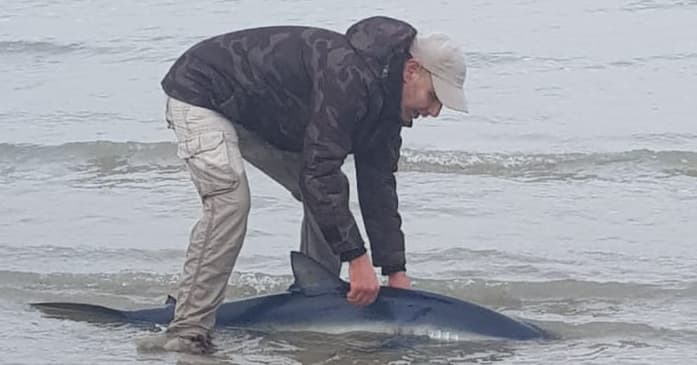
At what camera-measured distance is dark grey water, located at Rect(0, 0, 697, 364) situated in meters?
7.07

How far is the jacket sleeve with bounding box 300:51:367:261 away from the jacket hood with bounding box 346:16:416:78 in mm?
84

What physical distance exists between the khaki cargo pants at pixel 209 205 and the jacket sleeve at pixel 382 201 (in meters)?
0.51

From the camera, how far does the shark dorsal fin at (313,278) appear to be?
6.53 m

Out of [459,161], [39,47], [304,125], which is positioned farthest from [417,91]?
[39,47]

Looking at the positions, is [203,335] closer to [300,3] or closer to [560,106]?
[560,106]

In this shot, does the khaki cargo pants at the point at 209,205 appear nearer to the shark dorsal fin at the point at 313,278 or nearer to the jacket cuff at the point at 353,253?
the shark dorsal fin at the point at 313,278

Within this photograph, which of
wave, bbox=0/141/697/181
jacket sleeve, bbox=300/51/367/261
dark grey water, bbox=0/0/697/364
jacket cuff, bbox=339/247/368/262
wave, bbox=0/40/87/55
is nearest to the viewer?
jacket sleeve, bbox=300/51/367/261

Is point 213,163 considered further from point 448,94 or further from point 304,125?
point 448,94

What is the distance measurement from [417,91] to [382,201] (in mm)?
805

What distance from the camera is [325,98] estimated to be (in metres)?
5.94

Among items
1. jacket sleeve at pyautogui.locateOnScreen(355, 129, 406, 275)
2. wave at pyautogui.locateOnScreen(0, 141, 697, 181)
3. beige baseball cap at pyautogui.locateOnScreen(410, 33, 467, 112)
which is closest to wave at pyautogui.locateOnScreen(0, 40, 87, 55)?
wave at pyautogui.locateOnScreen(0, 141, 697, 181)

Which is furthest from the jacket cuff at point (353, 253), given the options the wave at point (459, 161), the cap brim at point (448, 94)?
the wave at point (459, 161)

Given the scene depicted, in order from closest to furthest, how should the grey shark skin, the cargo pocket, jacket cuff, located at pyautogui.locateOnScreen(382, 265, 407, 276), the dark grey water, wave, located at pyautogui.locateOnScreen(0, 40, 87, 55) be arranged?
the cargo pocket < the grey shark skin < jacket cuff, located at pyautogui.locateOnScreen(382, 265, 407, 276) < the dark grey water < wave, located at pyautogui.locateOnScreen(0, 40, 87, 55)

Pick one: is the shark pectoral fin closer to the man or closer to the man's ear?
the man
